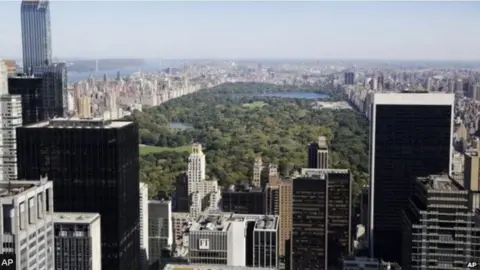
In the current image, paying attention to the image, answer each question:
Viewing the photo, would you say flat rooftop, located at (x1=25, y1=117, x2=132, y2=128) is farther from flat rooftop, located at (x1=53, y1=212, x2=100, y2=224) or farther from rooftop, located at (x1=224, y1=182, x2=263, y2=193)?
rooftop, located at (x1=224, y1=182, x2=263, y2=193)

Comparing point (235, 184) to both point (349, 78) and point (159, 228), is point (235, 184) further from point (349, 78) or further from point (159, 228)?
point (349, 78)

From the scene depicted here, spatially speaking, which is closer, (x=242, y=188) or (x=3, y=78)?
(x=3, y=78)

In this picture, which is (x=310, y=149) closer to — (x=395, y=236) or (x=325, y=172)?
(x=325, y=172)

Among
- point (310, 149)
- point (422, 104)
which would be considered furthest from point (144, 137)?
point (422, 104)

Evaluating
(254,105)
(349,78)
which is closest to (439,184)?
(349,78)

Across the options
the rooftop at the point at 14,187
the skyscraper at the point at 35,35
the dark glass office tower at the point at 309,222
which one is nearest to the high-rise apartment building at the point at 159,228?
the dark glass office tower at the point at 309,222

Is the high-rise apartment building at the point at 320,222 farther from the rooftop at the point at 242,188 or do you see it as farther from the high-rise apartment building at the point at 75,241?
the high-rise apartment building at the point at 75,241

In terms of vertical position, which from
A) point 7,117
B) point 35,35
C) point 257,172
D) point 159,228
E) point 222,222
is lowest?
point 159,228
